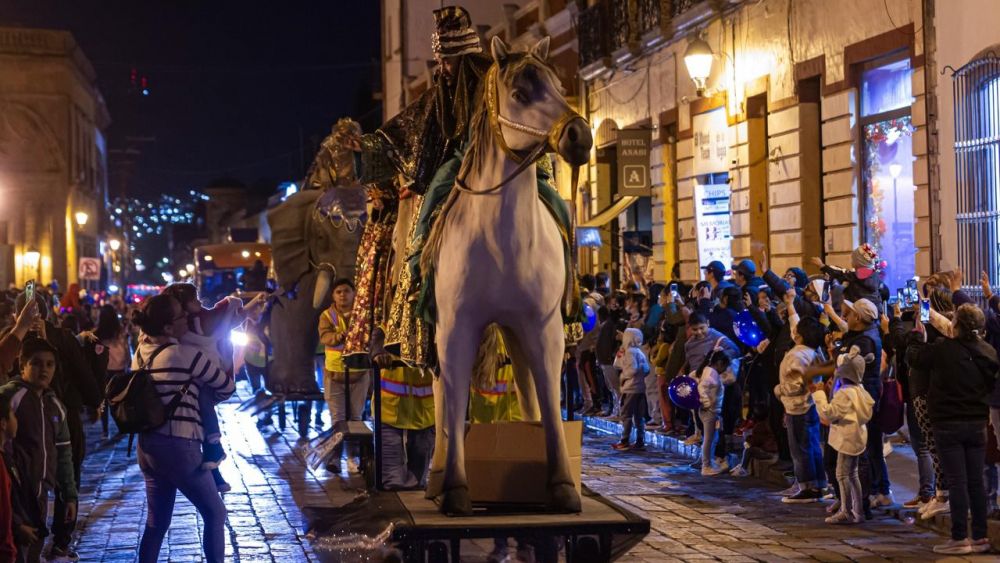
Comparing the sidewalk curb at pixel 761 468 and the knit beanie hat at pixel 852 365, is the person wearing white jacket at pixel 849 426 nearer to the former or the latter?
the knit beanie hat at pixel 852 365

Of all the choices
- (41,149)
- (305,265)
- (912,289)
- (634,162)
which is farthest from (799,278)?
(41,149)

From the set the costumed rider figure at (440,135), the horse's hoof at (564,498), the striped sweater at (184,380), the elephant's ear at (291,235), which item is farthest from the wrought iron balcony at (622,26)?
the horse's hoof at (564,498)

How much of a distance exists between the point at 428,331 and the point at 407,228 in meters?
1.98

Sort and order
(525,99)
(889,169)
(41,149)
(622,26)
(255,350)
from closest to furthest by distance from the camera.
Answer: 1. (525,99)
2. (889,169)
3. (255,350)
4. (622,26)
5. (41,149)

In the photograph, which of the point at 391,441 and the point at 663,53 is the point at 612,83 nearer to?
the point at 663,53

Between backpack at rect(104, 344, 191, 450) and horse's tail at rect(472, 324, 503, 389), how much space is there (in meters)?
1.86

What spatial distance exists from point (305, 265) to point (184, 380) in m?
8.62

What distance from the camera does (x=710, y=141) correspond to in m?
25.7

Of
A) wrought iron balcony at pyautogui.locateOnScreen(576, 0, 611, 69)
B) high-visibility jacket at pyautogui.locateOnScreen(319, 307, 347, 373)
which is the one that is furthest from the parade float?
wrought iron balcony at pyautogui.locateOnScreen(576, 0, 611, 69)

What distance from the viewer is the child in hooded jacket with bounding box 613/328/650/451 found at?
1825 cm

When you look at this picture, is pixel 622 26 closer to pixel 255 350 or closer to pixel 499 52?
pixel 255 350

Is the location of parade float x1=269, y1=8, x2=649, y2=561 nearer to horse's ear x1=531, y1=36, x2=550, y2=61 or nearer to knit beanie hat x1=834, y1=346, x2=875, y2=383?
horse's ear x1=531, y1=36, x2=550, y2=61

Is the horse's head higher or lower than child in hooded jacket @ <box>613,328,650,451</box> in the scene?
higher

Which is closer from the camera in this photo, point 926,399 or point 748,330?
point 926,399
